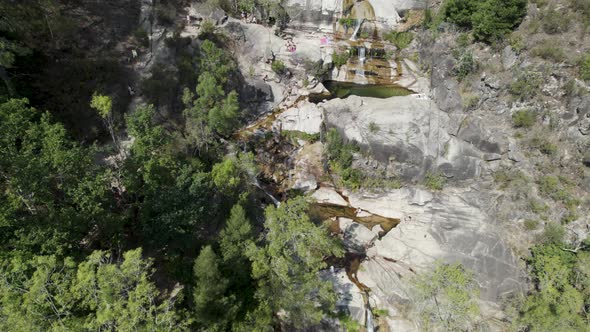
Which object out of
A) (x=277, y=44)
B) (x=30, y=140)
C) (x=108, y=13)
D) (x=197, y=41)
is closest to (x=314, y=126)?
(x=277, y=44)

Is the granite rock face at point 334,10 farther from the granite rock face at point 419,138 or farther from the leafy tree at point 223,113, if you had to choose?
the leafy tree at point 223,113

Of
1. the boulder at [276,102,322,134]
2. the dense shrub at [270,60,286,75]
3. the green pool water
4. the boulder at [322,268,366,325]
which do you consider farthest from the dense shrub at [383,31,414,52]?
the boulder at [322,268,366,325]

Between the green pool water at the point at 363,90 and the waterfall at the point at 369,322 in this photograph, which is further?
the green pool water at the point at 363,90

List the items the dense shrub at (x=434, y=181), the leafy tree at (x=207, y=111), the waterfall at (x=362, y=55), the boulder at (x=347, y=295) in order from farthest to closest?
1. the waterfall at (x=362, y=55)
2. the dense shrub at (x=434, y=181)
3. the leafy tree at (x=207, y=111)
4. the boulder at (x=347, y=295)

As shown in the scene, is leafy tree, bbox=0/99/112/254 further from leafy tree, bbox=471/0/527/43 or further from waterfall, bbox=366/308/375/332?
leafy tree, bbox=471/0/527/43

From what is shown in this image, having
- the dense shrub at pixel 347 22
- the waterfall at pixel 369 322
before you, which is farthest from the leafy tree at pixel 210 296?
the dense shrub at pixel 347 22

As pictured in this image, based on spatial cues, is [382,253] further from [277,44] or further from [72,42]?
[72,42]
